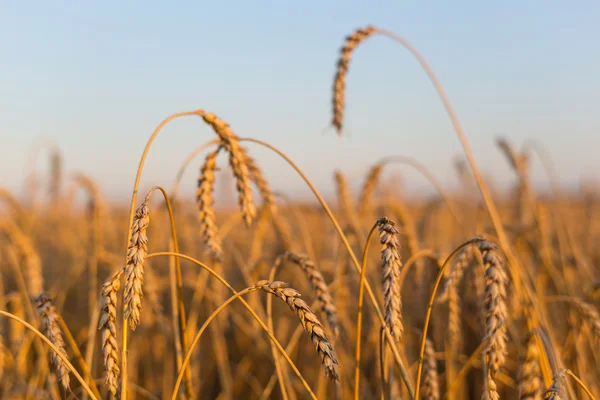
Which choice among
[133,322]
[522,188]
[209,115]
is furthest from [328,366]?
[522,188]

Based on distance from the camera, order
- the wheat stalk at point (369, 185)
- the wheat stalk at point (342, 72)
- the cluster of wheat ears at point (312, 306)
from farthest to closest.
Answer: the wheat stalk at point (369, 185) < the wheat stalk at point (342, 72) < the cluster of wheat ears at point (312, 306)

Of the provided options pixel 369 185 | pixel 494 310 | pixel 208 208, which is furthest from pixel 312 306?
pixel 494 310

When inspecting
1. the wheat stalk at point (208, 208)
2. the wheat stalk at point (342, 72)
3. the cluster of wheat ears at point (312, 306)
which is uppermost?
the wheat stalk at point (342, 72)

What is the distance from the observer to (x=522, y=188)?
10.9ft

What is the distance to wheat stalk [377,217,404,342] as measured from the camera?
1.03 m

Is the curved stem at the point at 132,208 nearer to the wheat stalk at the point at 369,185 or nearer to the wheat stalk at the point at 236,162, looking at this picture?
the wheat stalk at the point at 236,162

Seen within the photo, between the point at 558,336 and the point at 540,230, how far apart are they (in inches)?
25.8

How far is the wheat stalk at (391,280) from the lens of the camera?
1.03 m

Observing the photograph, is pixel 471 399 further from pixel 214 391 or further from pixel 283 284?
pixel 283 284

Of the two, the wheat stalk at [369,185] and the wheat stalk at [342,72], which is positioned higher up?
the wheat stalk at [342,72]

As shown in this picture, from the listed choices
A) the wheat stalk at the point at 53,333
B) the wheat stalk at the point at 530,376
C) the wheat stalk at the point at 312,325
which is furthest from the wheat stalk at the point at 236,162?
the wheat stalk at the point at 530,376

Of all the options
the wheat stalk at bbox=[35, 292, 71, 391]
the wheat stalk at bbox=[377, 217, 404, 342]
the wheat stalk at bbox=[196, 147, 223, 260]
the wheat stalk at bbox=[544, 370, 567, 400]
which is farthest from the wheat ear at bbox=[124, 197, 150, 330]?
the wheat stalk at bbox=[544, 370, 567, 400]

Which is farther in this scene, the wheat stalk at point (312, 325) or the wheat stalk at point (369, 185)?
the wheat stalk at point (369, 185)

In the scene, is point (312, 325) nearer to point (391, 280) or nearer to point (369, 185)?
point (391, 280)
